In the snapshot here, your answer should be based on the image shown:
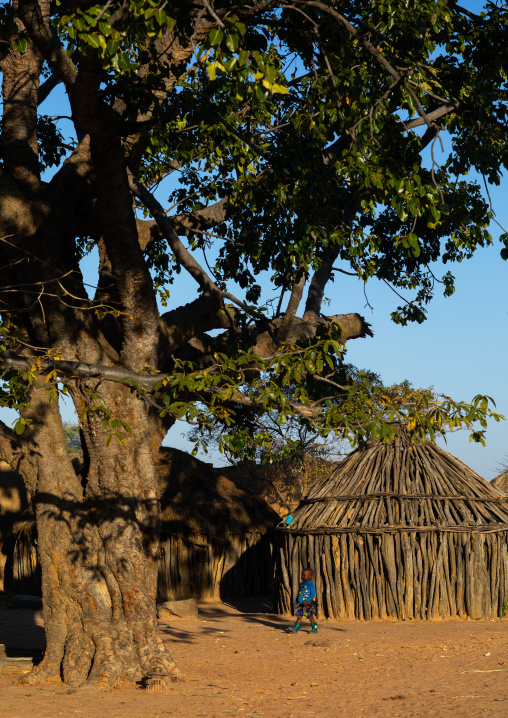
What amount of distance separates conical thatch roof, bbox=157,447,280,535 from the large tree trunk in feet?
26.9

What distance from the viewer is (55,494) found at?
7934 mm

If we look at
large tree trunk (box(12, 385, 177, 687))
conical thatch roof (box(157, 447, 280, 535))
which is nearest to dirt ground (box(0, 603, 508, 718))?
large tree trunk (box(12, 385, 177, 687))

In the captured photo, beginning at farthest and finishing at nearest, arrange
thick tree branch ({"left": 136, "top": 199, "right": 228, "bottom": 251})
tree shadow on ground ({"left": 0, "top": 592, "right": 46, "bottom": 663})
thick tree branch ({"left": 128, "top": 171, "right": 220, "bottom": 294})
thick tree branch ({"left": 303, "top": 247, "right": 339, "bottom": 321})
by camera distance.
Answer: thick tree branch ({"left": 303, "top": 247, "right": 339, "bottom": 321}) < thick tree branch ({"left": 136, "top": 199, "right": 228, "bottom": 251}) < tree shadow on ground ({"left": 0, "top": 592, "right": 46, "bottom": 663}) < thick tree branch ({"left": 128, "top": 171, "right": 220, "bottom": 294})

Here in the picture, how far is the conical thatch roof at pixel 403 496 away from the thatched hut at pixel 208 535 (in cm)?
247

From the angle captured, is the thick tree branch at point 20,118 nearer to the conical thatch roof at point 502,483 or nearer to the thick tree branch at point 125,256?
the thick tree branch at point 125,256

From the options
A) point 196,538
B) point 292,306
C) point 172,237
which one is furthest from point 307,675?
point 196,538

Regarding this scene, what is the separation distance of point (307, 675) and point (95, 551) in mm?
2940

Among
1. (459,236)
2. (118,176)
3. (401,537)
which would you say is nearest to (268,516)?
(401,537)

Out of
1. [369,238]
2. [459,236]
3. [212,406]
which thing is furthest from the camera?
[459,236]

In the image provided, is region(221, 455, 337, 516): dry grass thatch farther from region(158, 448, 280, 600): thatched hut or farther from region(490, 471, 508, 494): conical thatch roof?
region(490, 471, 508, 494): conical thatch roof

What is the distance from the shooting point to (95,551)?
793 centimetres

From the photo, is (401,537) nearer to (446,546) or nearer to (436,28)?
(446,546)

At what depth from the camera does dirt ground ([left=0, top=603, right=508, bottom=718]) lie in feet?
22.8

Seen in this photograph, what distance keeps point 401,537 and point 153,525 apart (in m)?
6.12
